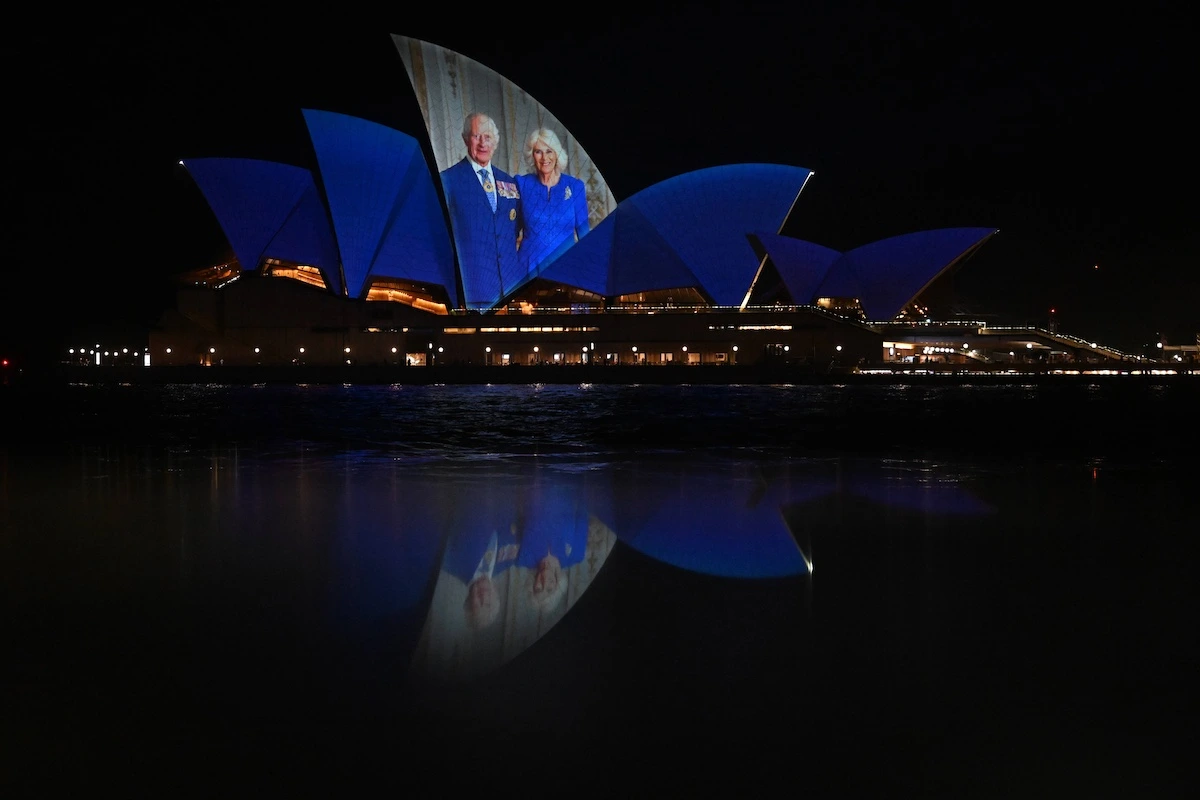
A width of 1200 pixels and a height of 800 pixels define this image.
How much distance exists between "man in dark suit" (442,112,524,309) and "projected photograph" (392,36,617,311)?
47 mm

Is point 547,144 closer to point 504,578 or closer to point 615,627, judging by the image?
point 504,578

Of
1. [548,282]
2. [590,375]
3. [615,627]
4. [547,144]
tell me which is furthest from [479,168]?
[615,627]

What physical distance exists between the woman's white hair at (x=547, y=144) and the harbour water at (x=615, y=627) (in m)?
37.7

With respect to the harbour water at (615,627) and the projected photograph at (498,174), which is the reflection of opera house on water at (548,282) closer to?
the projected photograph at (498,174)

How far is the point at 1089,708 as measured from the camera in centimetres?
325

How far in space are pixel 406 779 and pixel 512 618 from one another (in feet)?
5.26

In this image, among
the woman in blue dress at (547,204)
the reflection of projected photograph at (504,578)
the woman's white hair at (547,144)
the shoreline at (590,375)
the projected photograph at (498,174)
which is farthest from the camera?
the woman in blue dress at (547,204)

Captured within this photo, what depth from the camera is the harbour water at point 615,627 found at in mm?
2951

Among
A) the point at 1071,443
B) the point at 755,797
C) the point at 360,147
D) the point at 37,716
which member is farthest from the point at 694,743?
the point at 360,147

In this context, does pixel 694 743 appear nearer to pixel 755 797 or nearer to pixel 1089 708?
pixel 755 797

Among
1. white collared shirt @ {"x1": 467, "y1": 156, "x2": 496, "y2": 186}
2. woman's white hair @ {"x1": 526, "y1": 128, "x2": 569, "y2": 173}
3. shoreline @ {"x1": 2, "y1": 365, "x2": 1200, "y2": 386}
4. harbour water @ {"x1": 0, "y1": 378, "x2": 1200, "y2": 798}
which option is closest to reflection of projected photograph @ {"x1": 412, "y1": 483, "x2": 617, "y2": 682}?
harbour water @ {"x1": 0, "y1": 378, "x2": 1200, "y2": 798}

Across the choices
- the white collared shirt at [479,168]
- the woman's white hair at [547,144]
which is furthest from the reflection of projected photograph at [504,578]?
the woman's white hair at [547,144]

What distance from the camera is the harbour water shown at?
2.95 meters

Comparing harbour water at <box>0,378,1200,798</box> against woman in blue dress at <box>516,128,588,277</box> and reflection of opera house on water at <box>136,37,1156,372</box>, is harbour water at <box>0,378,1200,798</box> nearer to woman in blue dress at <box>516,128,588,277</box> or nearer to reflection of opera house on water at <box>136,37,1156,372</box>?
reflection of opera house on water at <box>136,37,1156,372</box>
